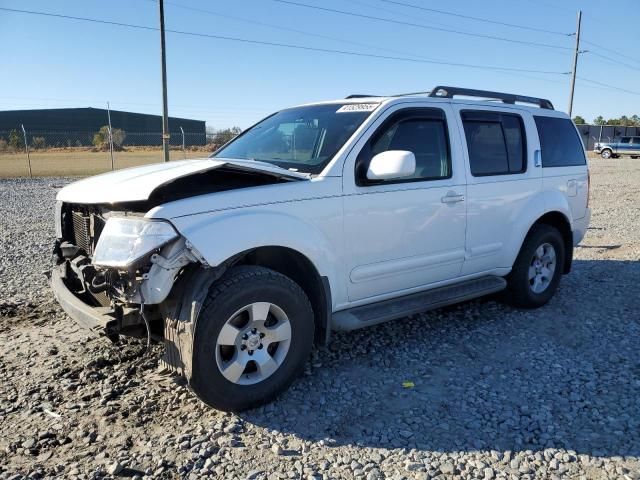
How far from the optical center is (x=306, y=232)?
3488 mm

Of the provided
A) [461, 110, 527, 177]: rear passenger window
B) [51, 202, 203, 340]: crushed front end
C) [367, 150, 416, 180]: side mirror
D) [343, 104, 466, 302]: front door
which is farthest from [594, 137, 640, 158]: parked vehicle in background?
[51, 202, 203, 340]: crushed front end

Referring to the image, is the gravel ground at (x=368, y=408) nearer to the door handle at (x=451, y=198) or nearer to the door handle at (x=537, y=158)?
the door handle at (x=451, y=198)

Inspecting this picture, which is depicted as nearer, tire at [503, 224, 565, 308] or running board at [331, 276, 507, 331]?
running board at [331, 276, 507, 331]

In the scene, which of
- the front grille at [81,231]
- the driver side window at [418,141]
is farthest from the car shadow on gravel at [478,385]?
the front grille at [81,231]

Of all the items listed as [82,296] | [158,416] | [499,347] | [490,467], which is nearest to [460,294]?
[499,347]

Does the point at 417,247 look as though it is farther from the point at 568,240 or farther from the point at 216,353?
the point at 568,240

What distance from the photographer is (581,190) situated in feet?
19.1

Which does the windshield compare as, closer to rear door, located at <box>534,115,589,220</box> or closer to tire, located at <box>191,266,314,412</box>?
tire, located at <box>191,266,314,412</box>

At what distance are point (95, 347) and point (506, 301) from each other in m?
3.92

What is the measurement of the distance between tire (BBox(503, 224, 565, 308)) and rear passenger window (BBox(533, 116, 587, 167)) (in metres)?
0.74

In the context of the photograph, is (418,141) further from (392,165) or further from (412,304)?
(412,304)

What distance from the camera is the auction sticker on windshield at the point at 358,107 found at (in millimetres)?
4105

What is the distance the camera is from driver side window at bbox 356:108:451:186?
397 centimetres

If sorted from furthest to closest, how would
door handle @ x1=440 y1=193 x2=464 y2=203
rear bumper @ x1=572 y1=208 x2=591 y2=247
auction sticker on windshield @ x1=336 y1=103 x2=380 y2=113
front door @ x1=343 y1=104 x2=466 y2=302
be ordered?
rear bumper @ x1=572 y1=208 x2=591 y2=247 → door handle @ x1=440 y1=193 x2=464 y2=203 → auction sticker on windshield @ x1=336 y1=103 x2=380 y2=113 → front door @ x1=343 y1=104 x2=466 y2=302
